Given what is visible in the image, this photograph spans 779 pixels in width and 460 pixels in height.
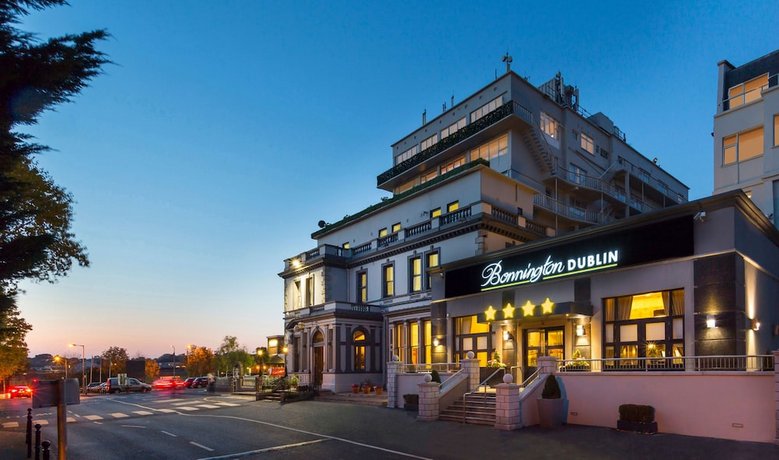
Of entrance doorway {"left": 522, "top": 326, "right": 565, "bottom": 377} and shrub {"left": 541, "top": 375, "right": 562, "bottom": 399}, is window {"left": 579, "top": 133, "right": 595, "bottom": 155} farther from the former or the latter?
shrub {"left": 541, "top": 375, "right": 562, "bottom": 399}

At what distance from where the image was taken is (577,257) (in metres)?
23.5

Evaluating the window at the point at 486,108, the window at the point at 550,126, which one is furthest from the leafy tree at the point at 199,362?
the window at the point at 550,126

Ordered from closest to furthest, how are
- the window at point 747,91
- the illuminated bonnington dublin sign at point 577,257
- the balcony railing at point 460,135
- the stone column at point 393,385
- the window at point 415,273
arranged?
1. the illuminated bonnington dublin sign at point 577,257
2. the stone column at point 393,385
3. the window at point 747,91
4. the window at point 415,273
5. the balcony railing at point 460,135

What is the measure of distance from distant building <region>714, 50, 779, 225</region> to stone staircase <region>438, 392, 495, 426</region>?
69.5 feet

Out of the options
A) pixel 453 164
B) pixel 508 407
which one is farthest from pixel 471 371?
pixel 453 164

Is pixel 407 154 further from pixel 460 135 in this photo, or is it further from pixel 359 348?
pixel 359 348

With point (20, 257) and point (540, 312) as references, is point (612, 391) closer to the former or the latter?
point (540, 312)

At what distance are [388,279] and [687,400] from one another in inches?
970

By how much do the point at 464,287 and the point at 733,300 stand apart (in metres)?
13.3

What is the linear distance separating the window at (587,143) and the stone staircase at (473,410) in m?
30.4

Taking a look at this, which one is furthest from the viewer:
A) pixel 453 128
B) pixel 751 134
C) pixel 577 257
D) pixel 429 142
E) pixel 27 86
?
pixel 429 142

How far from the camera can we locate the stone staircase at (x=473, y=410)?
21.1 m

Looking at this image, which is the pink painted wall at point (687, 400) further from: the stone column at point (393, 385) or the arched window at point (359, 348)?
the arched window at point (359, 348)

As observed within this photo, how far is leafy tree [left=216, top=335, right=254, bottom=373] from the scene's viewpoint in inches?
3686
